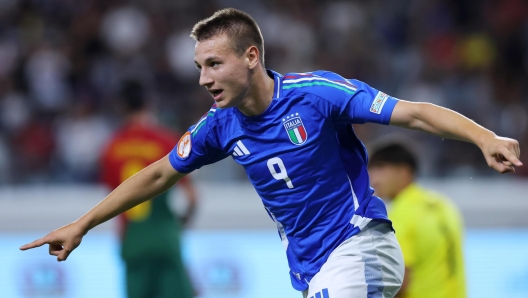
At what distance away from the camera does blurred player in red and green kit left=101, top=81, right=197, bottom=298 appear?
6.38m

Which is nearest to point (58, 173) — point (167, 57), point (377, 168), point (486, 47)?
point (167, 57)

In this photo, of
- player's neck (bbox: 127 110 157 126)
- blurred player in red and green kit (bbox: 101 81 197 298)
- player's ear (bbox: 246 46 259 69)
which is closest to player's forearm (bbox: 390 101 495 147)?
player's ear (bbox: 246 46 259 69)

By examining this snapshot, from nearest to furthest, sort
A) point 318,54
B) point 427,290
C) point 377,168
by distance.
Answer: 1. point 427,290
2. point 377,168
3. point 318,54

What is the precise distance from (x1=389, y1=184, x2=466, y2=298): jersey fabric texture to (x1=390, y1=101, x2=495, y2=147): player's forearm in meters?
1.43

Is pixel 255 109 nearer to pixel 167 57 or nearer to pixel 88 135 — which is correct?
pixel 88 135

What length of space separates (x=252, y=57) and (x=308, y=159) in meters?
0.51

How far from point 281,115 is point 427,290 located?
1.65m

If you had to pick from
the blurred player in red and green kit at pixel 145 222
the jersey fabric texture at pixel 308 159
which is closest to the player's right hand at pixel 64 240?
the jersey fabric texture at pixel 308 159

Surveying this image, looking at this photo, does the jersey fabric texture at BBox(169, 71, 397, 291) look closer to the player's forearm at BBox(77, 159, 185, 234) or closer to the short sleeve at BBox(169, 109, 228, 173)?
the short sleeve at BBox(169, 109, 228, 173)

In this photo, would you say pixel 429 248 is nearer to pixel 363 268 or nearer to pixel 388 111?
pixel 363 268

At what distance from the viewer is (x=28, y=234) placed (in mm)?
8266

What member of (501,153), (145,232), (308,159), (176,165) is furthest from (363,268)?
(145,232)

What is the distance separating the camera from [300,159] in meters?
3.40

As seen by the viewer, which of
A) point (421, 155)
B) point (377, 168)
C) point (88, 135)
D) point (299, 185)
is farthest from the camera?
point (88, 135)
